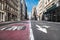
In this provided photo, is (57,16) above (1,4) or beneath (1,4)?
beneath

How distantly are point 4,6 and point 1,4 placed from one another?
2.23 m

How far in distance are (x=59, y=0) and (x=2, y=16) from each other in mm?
Answer: 21069

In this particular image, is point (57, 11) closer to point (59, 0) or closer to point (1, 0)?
point (59, 0)

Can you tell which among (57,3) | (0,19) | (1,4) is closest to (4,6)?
(1,4)

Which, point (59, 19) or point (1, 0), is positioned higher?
point (1, 0)

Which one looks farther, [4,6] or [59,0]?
[4,6]

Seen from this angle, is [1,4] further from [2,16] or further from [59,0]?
[59,0]

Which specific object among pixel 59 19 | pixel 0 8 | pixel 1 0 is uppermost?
pixel 1 0

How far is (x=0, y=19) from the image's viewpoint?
151 ft

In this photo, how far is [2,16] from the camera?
161 ft

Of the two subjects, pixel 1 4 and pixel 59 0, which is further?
pixel 1 4

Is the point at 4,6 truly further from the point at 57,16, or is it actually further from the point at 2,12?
the point at 57,16

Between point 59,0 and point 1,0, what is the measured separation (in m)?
19.9

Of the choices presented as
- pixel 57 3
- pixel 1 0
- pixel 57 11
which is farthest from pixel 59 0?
pixel 1 0
